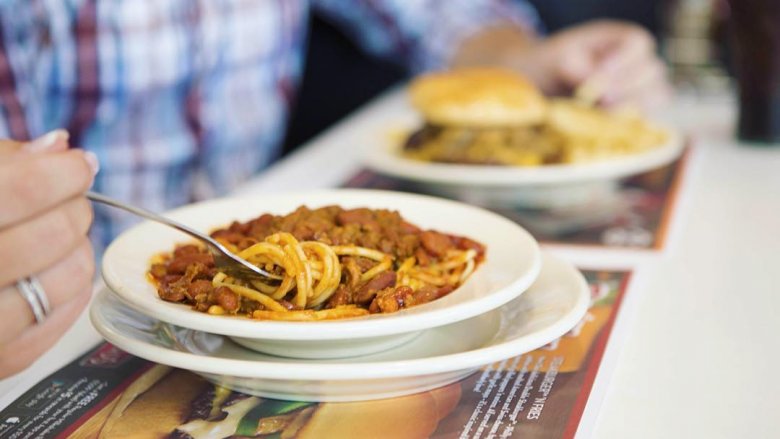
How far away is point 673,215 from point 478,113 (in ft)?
0.96

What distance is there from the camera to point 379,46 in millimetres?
2309

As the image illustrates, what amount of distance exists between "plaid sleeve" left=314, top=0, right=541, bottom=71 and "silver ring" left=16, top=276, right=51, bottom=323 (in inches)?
66.0

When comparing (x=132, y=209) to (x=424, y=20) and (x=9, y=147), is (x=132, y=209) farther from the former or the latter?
(x=424, y=20)

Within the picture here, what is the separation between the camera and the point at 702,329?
784 mm

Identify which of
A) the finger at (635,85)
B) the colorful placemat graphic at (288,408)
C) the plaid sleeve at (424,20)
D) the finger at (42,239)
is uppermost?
the finger at (42,239)

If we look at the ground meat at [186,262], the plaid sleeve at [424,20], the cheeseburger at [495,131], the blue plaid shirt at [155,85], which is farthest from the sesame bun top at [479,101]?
the plaid sleeve at [424,20]

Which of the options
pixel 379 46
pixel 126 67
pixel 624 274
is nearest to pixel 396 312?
pixel 624 274

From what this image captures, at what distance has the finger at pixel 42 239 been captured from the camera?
1.81 feet

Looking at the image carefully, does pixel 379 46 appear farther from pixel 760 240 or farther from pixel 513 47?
pixel 760 240

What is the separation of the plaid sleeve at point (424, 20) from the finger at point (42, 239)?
165cm

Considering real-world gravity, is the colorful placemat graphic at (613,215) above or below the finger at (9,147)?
below

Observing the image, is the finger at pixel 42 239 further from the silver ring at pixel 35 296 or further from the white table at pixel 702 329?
the white table at pixel 702 329

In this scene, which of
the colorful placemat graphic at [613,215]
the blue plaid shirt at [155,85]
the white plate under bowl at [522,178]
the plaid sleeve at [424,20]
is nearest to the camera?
the colorful placemat graphic at [613,215]

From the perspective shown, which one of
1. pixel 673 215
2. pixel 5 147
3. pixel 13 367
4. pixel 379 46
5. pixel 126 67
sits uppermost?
pixel 5 147
